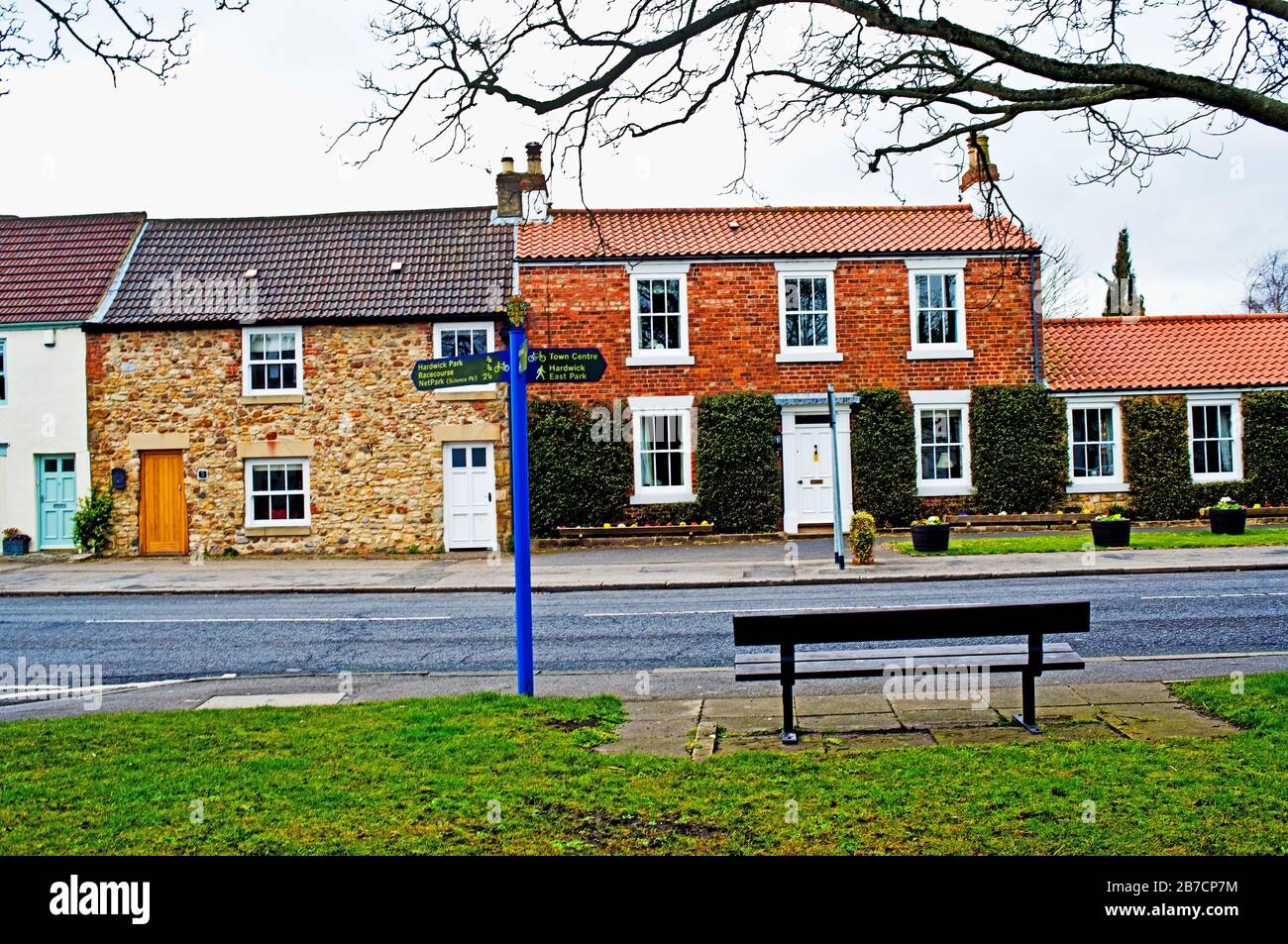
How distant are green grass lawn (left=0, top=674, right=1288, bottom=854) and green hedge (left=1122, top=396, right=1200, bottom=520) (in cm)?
1876

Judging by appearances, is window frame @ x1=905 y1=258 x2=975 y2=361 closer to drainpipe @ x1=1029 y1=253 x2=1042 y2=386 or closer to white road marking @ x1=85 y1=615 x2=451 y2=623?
drainpipe @ x1=1029 y1=253 x2=1042 y2=386

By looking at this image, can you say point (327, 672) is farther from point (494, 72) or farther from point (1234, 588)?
point (1234, 588)

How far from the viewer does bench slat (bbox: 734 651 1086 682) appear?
7258mm

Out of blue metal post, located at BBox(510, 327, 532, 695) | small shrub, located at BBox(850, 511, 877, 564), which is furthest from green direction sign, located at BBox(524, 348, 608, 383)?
small shrub, located at BBox(850, 511, 877, 564)

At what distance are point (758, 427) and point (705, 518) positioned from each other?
2422 mm

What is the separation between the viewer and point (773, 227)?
1021 inches

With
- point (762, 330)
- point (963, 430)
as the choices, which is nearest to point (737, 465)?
point (762, 330)

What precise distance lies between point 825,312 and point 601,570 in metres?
9.25

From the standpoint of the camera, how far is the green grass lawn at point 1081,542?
64.3ft

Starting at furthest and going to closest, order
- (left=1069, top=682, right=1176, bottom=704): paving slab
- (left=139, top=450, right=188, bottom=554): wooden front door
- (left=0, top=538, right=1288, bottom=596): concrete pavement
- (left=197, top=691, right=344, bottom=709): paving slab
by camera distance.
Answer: (left=139, top=450, right=188, bottom=554): wooden front door, (left=0, top=538, right=1288, bottom=596): concrete pavement, (left=197, top=691, right=344, bottom=709): paving slab, (left=1069, top=682, right=1176, bottom=704): paving slab

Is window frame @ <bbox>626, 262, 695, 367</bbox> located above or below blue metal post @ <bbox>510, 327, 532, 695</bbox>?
above

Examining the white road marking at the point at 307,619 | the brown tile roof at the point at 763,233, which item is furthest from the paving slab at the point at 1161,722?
the brown tile roof at the point at 763,233

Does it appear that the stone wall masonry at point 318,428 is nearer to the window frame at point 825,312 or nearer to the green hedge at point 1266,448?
the window frame at point 825,312

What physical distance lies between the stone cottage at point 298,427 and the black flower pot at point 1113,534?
1247cm
